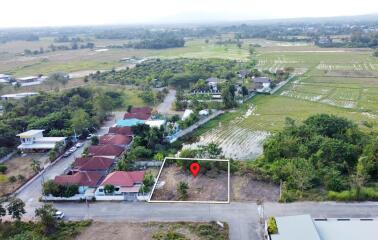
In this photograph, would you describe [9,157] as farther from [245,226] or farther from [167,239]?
[245,226]

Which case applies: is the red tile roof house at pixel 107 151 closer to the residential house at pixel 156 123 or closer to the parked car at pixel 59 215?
the residential house at pixel 156 123

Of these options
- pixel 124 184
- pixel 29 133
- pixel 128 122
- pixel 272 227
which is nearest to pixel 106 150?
pixel 124 184

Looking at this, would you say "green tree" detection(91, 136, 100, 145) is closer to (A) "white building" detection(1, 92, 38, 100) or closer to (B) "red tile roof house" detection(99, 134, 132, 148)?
(B) "red tile roof house" detection(99, 134, 132, 148)

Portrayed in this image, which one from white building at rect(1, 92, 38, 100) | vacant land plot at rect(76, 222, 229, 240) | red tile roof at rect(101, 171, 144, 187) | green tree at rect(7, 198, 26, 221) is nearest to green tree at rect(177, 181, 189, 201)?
red tile roof at rect(101, 171, 144, 187)

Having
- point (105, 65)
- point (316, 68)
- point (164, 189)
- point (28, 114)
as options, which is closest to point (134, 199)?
point (164, 189)

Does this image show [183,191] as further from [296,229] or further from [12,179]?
[12,179]

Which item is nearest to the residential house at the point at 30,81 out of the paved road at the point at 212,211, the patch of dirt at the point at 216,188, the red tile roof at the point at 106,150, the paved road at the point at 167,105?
the paved road at the point at 167,105
